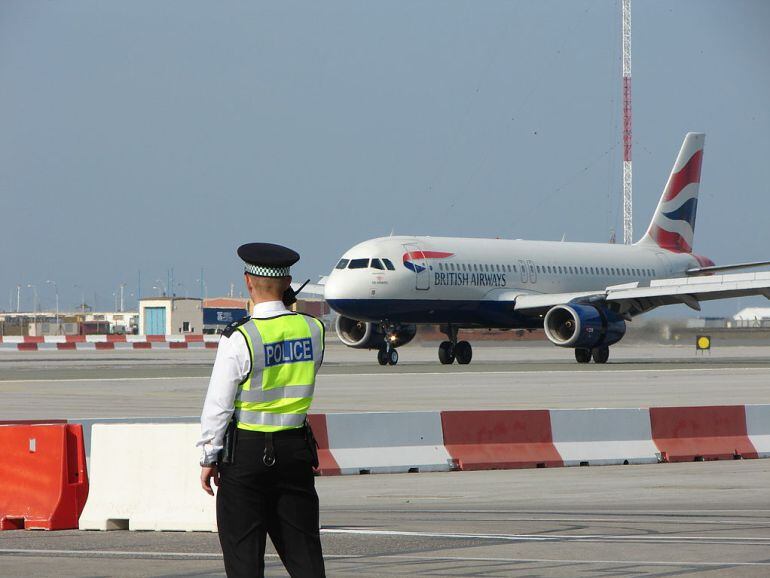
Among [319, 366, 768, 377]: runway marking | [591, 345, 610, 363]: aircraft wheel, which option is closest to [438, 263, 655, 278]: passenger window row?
[591, 345, 610, 363]: aircraft wheel

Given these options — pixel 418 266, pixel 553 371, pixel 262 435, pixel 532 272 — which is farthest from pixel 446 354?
pixel 262 435

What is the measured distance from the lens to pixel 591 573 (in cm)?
891

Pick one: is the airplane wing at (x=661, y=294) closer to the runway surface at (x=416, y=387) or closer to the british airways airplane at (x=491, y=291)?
the british airways airplane at (x=491, y=291)

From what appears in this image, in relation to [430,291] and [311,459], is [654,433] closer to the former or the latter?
[311,459]

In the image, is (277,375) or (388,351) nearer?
(277,375)

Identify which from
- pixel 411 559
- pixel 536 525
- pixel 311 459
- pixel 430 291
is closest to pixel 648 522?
pixel 536 525

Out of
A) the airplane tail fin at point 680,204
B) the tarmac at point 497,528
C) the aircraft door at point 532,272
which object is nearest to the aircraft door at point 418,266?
the aircraft door at point 532,272

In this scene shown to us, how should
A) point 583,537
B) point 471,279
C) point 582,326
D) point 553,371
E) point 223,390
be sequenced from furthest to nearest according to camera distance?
point 471,279 → point 582,326 → point 553,371 → point 583,537 → point 223,390

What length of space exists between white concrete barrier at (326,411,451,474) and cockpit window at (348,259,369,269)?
85.2 feet

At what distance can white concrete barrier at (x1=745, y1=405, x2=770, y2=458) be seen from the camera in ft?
62.3

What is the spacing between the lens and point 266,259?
7031mm

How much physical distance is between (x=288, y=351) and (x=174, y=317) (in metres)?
144

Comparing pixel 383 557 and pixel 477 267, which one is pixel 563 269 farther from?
pixel 383 557

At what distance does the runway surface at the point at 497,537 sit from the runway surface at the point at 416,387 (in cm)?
964
